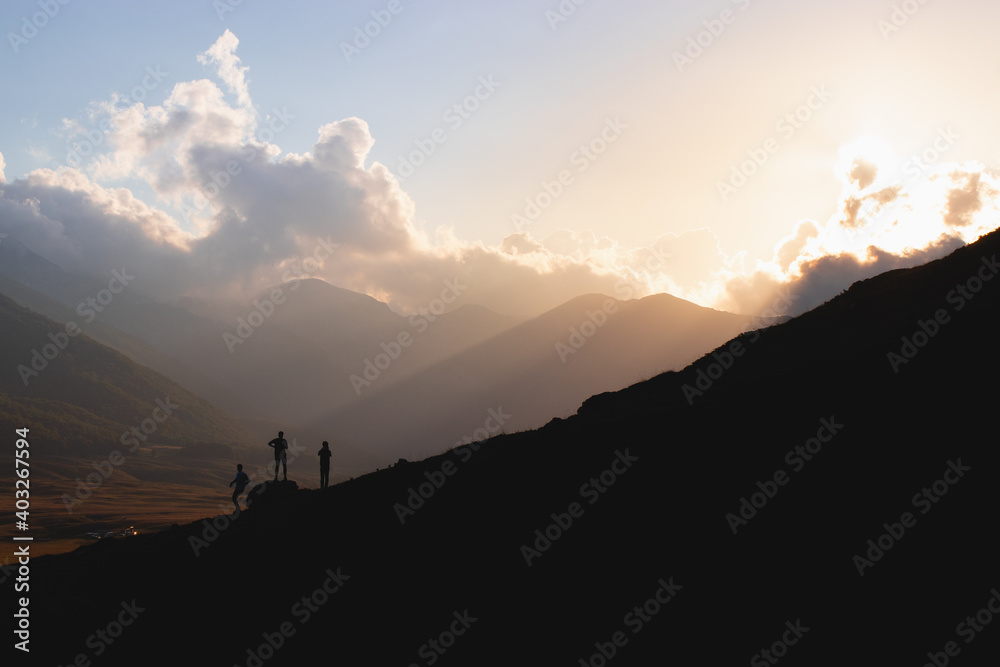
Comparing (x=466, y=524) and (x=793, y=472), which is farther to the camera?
(x=466, y=524)

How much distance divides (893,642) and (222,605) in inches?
847

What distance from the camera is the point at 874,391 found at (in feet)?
64.2

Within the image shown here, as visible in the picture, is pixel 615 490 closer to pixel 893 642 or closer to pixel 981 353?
pixel 893 642

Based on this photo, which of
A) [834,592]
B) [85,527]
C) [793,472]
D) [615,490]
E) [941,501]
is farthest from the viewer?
[85,527]

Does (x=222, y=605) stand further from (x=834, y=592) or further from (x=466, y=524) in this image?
(x=834, y=592)

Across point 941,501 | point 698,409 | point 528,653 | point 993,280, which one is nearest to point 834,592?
point 941,501

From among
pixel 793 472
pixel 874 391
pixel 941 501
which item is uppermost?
pixel 874 391

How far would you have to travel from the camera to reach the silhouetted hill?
13430 mm

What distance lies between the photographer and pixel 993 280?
82.6 feet

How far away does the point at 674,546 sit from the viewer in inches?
652

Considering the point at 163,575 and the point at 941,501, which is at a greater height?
the point at 163,575

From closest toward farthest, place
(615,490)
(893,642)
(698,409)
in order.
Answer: (893,642), (615,490), (698,409)

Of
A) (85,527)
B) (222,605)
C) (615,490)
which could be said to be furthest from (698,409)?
(85,527)

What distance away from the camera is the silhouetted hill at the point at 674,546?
13.4 m
